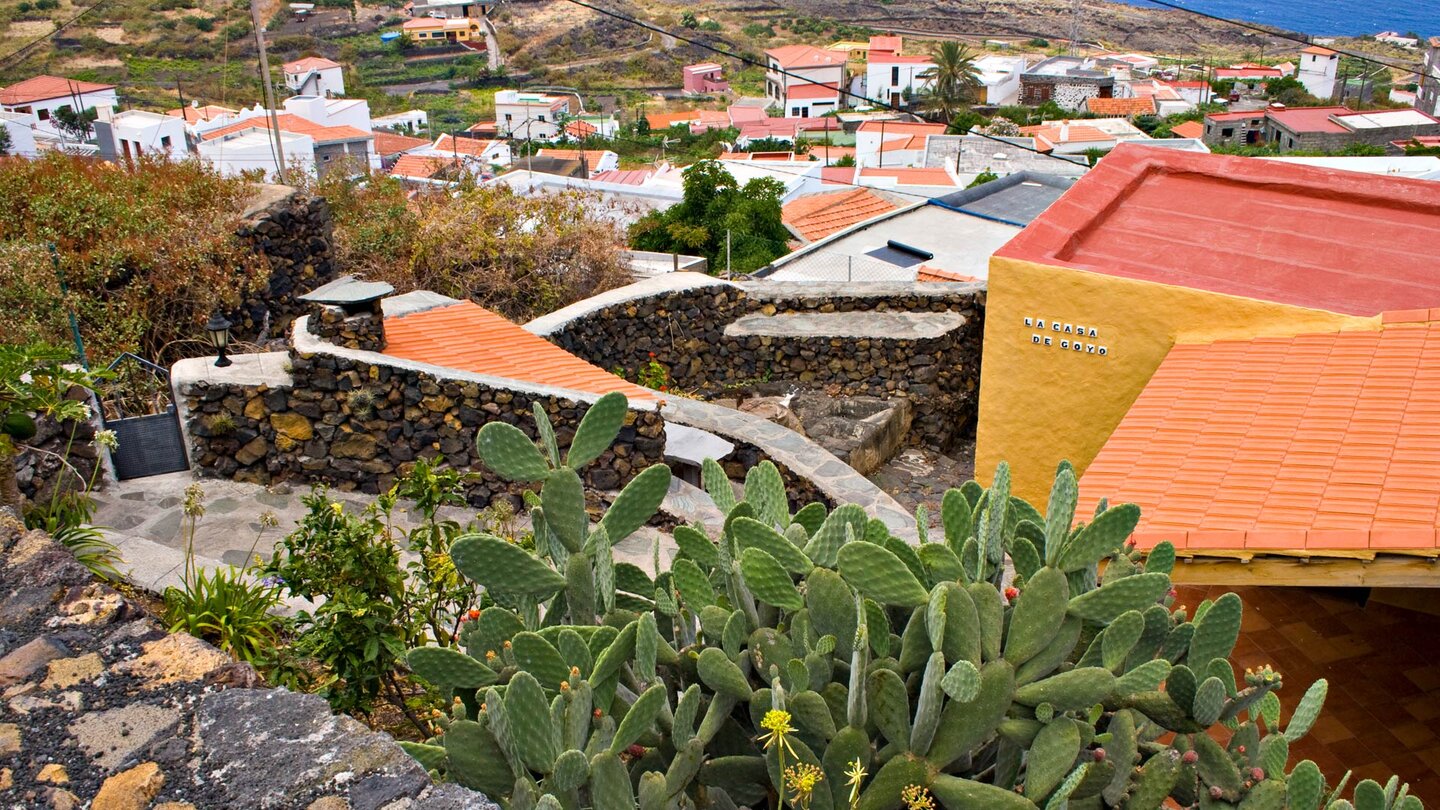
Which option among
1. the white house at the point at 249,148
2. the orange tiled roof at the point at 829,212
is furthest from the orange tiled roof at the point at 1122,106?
the orange tiled roof at the point at 829,212

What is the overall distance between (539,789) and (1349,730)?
4.50m

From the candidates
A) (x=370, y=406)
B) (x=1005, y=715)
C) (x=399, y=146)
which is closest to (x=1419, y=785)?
(x=1005, y=715)

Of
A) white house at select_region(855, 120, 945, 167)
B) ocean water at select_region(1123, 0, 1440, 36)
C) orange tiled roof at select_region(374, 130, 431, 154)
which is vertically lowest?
ocean water at select_region(1123, 0, 1440, 36)

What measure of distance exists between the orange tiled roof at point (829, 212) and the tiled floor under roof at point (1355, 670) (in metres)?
12.3

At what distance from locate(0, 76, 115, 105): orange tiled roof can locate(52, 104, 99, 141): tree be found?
233cm

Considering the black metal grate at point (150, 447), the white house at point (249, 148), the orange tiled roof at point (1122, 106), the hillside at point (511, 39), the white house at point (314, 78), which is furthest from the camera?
the orange tiled roof at point (1122, 106)

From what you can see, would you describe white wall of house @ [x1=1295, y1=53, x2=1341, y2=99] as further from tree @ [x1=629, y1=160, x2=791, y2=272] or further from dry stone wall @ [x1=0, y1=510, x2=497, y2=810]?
dry stone wall @ [x1=0, y1=510, x2=497, y2=810]

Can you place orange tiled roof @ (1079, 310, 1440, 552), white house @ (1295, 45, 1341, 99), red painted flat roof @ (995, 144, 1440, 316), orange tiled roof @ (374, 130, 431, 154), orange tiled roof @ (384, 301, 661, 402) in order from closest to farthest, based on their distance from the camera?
orange tiled roof @ (1079, 310, 1440, 552)
red painted flat roof @ (995, 144, 1440, 316)
orange tiled roof @ (384, 301, 661, 402)
orange tiled roof @ (374, 130, 431, 154)
white house @ (1295, 45, 1341, 99)

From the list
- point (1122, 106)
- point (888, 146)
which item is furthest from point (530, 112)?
point (1122, 106)

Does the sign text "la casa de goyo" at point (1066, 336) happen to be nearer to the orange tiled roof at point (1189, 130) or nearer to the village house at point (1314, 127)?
the village house at point (1314, 127)

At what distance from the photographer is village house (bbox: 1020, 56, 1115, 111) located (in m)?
69.2

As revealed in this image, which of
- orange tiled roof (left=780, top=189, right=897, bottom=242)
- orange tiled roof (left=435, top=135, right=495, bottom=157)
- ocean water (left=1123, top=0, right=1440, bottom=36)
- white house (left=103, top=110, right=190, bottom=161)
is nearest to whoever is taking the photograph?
orange tiled roof (left=780, top=189, right=897, bottom=242)

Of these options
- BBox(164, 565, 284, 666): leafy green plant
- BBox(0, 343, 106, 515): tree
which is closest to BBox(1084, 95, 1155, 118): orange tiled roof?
BBox(0, 343, 106, 515): tree

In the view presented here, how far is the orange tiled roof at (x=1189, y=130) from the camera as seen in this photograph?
170 ft
